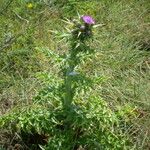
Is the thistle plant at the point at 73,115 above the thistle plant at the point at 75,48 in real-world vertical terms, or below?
below

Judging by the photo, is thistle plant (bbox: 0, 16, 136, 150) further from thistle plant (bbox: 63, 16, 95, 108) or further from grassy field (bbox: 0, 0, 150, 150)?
grassy field (bbox: 0, 0, 150, 150)

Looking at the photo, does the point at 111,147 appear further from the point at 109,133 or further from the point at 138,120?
the point at 138,120

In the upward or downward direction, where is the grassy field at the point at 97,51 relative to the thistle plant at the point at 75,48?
downward

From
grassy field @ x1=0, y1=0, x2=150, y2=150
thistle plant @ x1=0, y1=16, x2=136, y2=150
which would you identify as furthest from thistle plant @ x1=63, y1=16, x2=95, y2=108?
grassy field @ x1=0, y1=0, x2=150, y2=150

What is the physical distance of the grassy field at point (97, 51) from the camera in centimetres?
369

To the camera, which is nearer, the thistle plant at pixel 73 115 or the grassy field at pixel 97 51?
the thistle plant at pixel 73 115

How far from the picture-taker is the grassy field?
3.69 metres

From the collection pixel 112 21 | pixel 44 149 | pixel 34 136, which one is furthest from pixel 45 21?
pixel 44 149

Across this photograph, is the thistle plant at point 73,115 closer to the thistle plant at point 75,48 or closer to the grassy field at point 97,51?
the thistle plant at point 75,48

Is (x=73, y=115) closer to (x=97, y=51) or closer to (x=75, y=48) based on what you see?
(x=75, y=48)

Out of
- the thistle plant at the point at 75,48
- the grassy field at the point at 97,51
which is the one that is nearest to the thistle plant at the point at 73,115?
the thistle plant at the point at 75,48

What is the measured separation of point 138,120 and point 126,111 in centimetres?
29

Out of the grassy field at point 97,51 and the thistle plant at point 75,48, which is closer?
the thistle plant at point 75,48

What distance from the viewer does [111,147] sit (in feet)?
10.3
